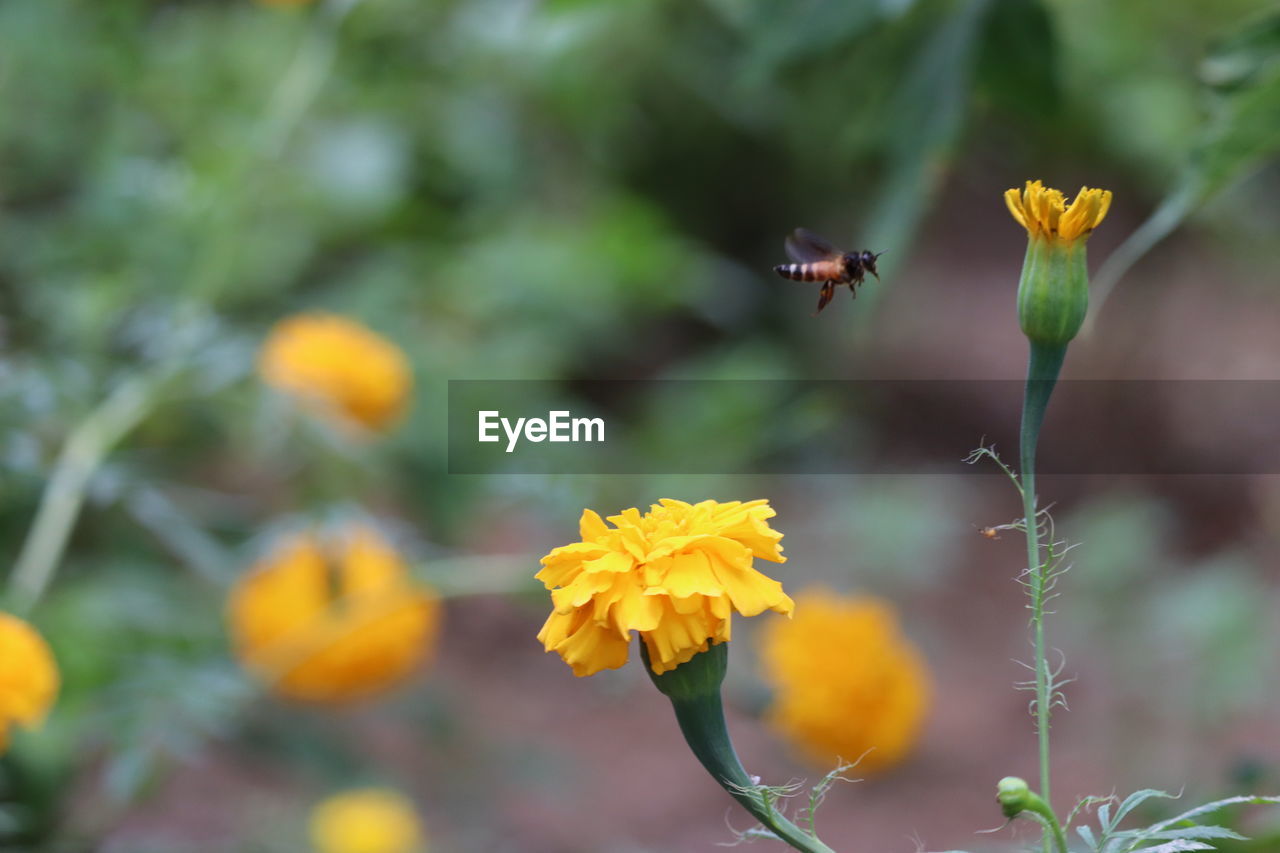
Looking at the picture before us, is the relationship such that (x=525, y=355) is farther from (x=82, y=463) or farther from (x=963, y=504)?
(x=963, y=504)

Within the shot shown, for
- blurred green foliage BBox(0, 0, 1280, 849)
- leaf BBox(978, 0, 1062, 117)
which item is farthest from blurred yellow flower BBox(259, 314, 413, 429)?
leaf BBox(978, 0, 1062, 117)

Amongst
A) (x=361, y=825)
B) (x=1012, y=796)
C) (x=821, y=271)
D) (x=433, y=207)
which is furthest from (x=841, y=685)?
(x=433, y=207)

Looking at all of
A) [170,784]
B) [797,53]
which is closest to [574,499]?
[797,53]

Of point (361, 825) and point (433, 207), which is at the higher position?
point (433, 207)

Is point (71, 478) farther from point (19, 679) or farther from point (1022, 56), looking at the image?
point (1022, 56)

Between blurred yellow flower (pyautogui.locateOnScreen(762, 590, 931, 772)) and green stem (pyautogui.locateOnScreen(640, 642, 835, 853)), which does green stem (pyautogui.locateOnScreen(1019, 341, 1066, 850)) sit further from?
blurred yellow flower (pyautogui.locateOnScreen(762, 590, 931, 772))

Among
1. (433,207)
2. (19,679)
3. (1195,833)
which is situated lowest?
(1195,833)
